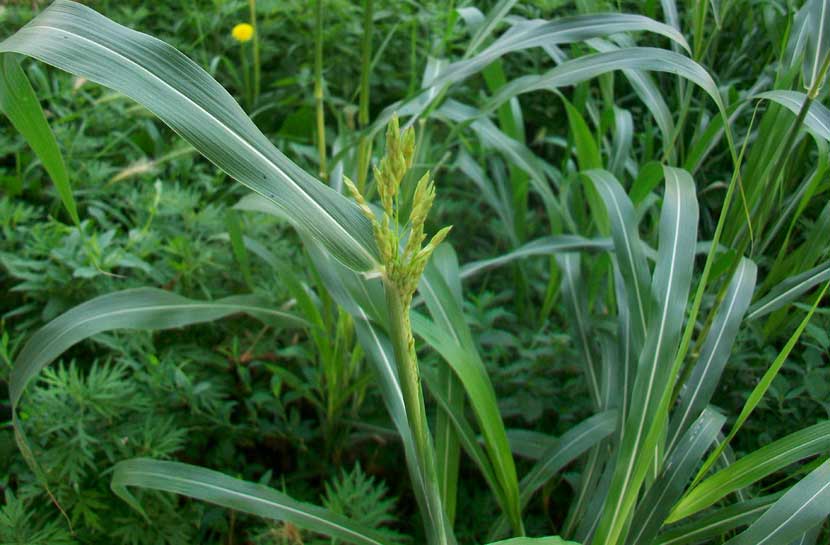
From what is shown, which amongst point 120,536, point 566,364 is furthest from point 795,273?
point 120,536

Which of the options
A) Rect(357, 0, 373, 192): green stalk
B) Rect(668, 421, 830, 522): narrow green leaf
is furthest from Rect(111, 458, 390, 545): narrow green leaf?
Rect(357, 0, 373, 192): green stalk

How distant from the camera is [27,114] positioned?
2.43 feet

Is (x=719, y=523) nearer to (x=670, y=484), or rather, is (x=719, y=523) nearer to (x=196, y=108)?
(x=670, y=484)

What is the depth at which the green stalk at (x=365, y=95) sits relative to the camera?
1.12m

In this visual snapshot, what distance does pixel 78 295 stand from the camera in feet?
4.12

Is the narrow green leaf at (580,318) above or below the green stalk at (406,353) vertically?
below

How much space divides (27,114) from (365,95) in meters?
0.56

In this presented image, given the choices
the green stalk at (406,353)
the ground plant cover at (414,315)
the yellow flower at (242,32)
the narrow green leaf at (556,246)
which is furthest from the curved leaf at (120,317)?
the yellow flower at (242,32)

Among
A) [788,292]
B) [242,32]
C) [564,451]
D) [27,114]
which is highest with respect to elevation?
[27,114]

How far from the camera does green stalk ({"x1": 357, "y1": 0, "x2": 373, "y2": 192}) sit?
3.69 ft

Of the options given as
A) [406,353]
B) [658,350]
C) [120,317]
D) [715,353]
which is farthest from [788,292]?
[120,317]

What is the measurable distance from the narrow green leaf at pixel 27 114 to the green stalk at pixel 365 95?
0.49 m

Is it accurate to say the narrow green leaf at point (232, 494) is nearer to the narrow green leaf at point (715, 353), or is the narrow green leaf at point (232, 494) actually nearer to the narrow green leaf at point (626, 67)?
the narrow green leaf at point (715, 353)

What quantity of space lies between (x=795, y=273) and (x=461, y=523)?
0.64m
